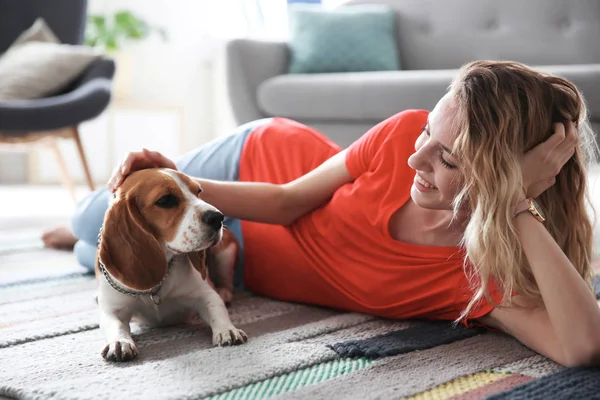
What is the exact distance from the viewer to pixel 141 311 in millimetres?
1506

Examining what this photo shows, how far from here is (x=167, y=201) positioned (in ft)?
4.58

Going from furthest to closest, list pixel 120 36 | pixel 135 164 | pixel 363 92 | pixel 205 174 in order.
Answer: pixel 120 36 → pixel 363 92 → pixel 205 174 → pixel 135 164

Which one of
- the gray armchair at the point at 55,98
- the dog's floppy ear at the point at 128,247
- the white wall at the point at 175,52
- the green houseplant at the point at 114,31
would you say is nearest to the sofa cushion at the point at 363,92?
the gray armchair at the point at 55,98

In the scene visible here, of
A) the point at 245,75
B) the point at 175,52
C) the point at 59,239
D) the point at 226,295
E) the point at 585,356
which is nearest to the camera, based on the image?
the point at 585,356

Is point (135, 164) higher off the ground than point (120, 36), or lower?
higher

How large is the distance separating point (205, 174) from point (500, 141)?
94 cm

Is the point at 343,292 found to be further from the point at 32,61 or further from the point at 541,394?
the point at 32,61

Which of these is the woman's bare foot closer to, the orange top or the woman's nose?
the orange top

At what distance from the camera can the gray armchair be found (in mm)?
3029

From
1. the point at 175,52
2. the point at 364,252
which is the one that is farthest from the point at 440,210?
the point at 175,52

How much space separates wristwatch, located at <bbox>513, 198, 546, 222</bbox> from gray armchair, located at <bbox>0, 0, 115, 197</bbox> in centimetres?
235

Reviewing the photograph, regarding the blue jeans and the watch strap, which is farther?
the blue jeans

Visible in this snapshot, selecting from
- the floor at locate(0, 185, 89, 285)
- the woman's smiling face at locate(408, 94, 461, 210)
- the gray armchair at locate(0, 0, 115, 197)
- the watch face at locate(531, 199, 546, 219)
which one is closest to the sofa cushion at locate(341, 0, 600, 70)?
the gray armchair at locate(0, 0, 115, 197)

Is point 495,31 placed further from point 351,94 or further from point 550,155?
point 550,155
